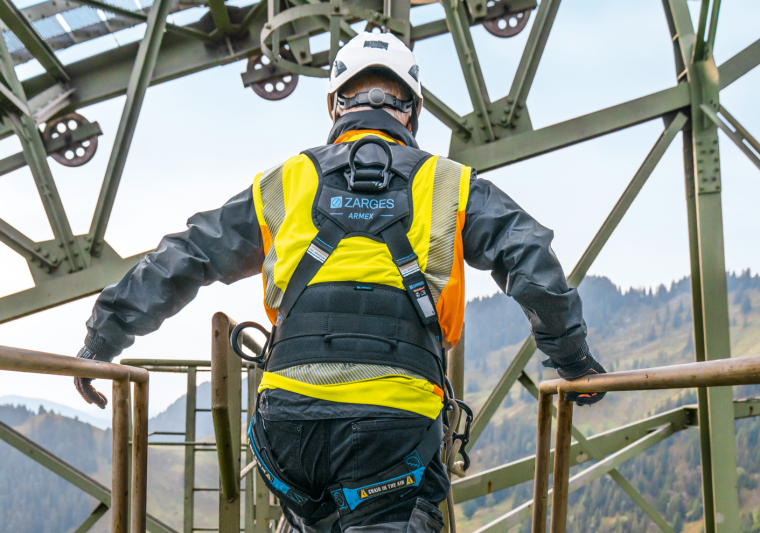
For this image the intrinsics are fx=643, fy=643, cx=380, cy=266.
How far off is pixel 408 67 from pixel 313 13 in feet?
7.93

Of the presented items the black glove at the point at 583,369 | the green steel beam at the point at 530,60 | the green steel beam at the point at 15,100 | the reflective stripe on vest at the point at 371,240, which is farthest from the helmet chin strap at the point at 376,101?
the green steel beam at the point at 15,100

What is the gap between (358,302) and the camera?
1.60 metres

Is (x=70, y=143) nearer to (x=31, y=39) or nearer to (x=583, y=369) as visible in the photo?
(x=31, y=39)

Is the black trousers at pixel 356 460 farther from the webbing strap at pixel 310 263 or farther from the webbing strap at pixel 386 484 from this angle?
the webbing strap at pixel 310 263

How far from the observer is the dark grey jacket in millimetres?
1677

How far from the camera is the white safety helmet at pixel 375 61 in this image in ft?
7.21

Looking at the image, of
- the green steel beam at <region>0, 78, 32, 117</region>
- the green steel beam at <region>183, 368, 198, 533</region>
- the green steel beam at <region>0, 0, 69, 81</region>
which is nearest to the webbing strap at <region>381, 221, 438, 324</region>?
the green steel beam at <region>183, 368, 198, 533</region>

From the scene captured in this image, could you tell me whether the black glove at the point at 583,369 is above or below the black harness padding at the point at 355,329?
below

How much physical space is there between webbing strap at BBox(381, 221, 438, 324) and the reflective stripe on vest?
2 centimetres

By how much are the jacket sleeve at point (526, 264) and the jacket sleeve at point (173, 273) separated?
0.65 metres

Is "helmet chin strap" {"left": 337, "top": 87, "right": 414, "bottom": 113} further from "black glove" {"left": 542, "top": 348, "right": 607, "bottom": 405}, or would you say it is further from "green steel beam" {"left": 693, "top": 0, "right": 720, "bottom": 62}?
"green steel beam" {"left": 693, "top": 0, "right": 720, "bottom": 62}

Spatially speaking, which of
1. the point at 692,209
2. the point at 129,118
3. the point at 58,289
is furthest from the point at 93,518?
the point at 692,209

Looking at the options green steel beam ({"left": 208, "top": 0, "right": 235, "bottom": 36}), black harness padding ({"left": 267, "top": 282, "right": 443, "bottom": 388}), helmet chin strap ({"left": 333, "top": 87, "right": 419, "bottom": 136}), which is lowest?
black harness padding ({"left": 267, "top": 282, "right": 443, "bottom": 388})

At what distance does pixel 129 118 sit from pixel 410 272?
12.7ft
